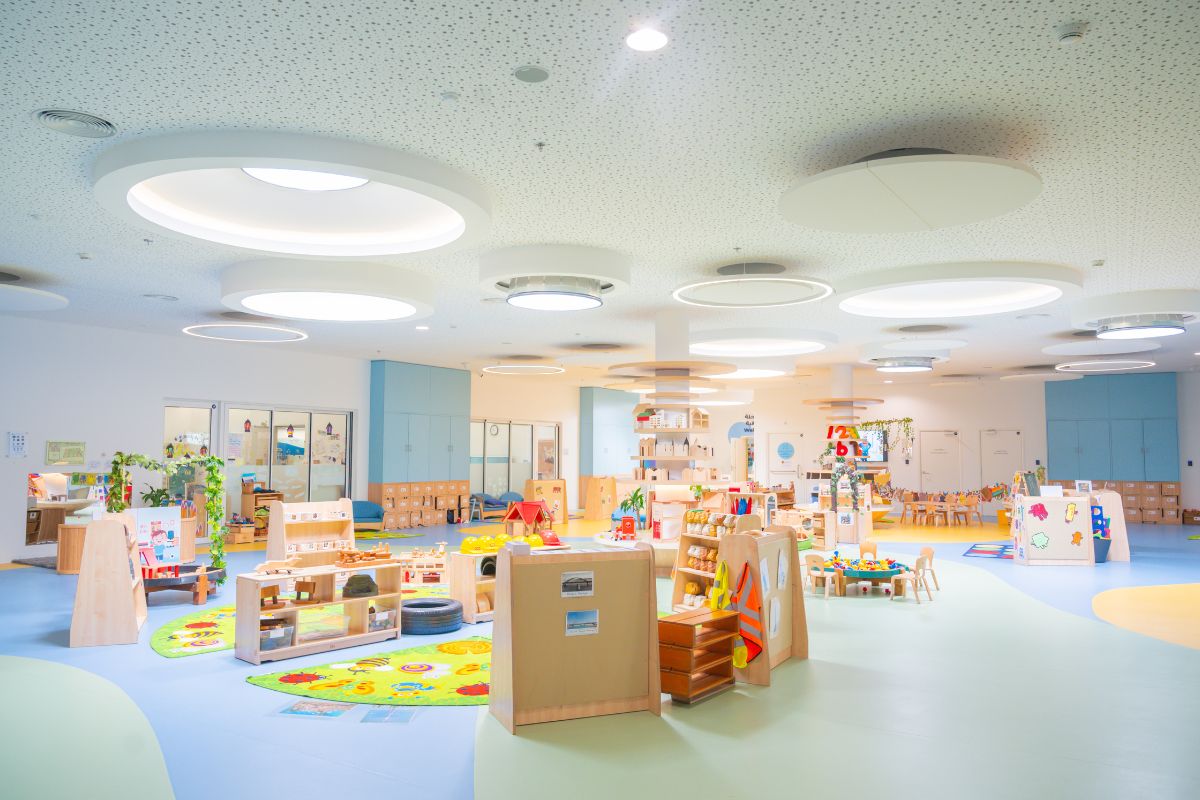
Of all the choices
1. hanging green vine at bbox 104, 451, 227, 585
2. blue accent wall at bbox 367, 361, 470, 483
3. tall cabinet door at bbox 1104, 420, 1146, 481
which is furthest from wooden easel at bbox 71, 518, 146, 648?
tall cabinet door at bbox 1104, 420, 1146, 481

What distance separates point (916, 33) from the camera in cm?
420

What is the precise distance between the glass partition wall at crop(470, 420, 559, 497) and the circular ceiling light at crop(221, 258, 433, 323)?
1282 cm

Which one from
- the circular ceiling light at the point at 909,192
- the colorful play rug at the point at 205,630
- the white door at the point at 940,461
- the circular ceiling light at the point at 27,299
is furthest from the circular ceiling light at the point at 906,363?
the circular ceiling light at the point at 27,299

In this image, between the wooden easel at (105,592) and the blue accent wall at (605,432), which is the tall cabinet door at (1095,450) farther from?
the wooden easel at (105,592)

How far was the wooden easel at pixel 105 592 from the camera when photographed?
7.75m

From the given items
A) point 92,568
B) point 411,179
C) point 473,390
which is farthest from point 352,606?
point 473,390

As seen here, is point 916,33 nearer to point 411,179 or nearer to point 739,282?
point 411,179

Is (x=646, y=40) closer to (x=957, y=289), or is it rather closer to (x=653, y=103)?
(x=653, y=103)

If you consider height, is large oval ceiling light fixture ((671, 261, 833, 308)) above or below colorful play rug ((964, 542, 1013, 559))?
above

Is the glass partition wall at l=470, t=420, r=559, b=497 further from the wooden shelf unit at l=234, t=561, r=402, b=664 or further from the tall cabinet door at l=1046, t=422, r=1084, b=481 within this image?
the wooden shelf unit at l=234, t=561, r=402, b=664

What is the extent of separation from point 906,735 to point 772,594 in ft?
5.97

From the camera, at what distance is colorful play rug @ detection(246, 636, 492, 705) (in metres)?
6.00

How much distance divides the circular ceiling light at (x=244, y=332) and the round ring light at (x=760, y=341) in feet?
22.2

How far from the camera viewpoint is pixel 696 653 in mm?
6070
